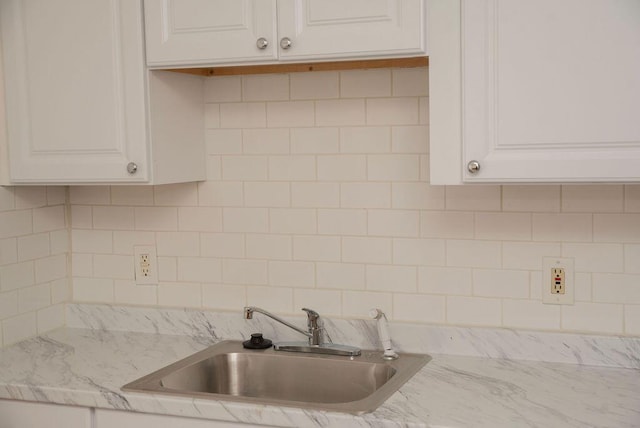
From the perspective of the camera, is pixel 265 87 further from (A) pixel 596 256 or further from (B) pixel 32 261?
(A) pixel 596 256

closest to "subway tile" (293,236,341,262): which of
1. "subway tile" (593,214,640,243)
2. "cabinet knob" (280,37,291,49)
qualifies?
"cabinet knob" (280,37,291,49)

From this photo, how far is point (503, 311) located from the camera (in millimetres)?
2600

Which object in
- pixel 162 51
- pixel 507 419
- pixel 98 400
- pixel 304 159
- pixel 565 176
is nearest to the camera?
pixel 507 419

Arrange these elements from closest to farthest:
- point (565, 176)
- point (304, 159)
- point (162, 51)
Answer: point (565, 176)
point (162, 51)
point (304, 159)

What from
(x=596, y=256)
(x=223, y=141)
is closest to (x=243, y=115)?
(x=223, y=141)

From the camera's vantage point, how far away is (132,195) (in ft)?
10.0

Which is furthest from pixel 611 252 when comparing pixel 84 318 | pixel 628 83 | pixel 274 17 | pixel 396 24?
pixel 84 318

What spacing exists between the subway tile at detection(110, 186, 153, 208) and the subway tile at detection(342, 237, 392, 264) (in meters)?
0.74

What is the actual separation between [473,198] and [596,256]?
0.39 metres

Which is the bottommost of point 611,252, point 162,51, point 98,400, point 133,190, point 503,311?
point 98,400

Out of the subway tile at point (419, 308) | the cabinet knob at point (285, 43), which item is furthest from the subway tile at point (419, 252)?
the cabinet knob at point (285, 43)

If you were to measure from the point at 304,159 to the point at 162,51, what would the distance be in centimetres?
57

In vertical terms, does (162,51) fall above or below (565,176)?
above

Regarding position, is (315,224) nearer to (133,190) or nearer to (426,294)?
(426,294)
